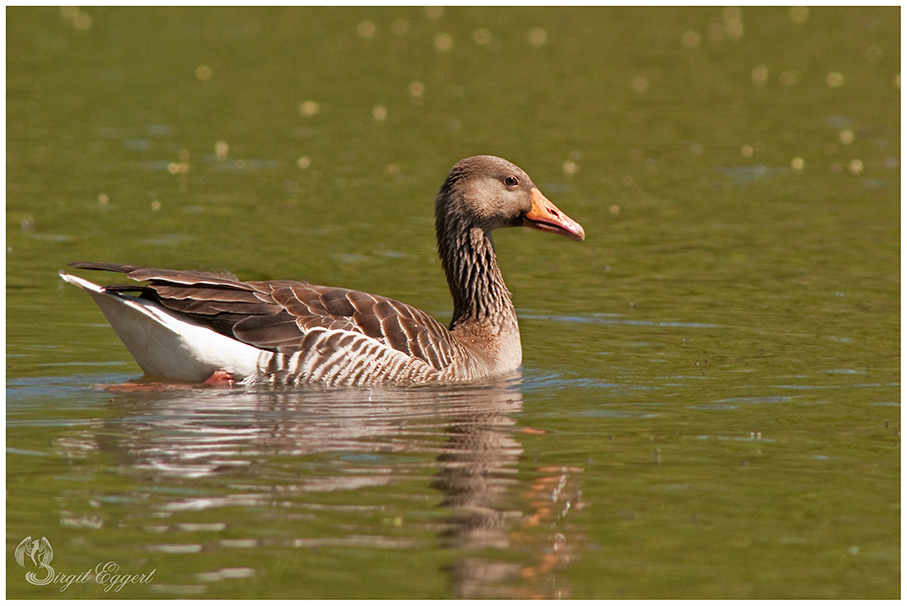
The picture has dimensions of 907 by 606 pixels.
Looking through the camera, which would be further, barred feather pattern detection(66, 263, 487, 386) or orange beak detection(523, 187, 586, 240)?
orange beak detection(523, 187, 586, 240)

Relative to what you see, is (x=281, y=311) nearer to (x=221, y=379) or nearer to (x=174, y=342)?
(x=221, y=379)

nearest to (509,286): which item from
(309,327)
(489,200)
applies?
A: (489,200)

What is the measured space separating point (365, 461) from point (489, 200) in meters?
4.23

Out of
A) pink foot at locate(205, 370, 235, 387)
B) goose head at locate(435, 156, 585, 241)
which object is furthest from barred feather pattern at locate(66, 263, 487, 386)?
goose head at locate(435, 156, 585, 241)

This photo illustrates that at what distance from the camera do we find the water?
8086 millimetres

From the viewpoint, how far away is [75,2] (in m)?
34.2

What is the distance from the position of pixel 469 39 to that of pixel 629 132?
10307 mm

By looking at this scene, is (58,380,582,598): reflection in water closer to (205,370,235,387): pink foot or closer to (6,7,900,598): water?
(6,7,900,598): water

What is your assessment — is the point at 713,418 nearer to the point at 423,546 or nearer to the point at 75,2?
the point at 423,546

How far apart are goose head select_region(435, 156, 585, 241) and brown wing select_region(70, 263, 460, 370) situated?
134cm

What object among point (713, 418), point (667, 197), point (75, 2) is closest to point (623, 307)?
point (713, 418)

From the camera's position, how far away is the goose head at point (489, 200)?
1302cm

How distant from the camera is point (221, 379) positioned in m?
11.7

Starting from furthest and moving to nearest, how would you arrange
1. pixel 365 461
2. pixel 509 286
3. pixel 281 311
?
1. pixel 509 286
2. pixel 281 311
3. pixel 365 461
